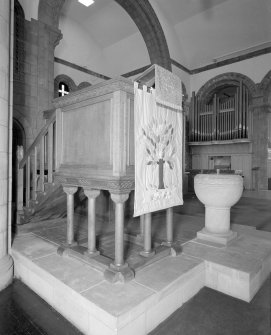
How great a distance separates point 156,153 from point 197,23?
1015cm

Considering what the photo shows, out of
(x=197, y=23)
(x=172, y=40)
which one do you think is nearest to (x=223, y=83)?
(x=197, y=23)

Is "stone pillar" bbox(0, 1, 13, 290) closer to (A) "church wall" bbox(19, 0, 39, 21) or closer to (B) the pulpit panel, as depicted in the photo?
(B) the pulpit panel

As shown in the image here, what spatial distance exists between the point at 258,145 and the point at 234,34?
15.0 feet

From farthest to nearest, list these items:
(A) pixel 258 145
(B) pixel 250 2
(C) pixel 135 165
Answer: (A) pixel 258 145 → (B) pixel 250 2 → (C) pixel 135 165

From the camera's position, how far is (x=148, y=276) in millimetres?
2139

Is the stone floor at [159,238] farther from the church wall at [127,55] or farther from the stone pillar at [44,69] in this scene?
the church wall at [127,55]

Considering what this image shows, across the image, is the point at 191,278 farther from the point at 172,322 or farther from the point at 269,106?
the point at 269,106

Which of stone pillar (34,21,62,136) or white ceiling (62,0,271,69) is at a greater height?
white ceiling (62,0,271,69)

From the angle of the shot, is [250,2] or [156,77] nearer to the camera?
[156,77]

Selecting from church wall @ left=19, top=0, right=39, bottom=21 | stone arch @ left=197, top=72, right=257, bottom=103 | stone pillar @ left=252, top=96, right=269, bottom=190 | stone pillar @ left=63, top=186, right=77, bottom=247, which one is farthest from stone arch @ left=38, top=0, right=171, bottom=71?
stone pillar @ left=63, top=186, right=77, bottom=247

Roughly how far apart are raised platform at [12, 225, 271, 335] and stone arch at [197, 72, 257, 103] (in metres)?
9.10

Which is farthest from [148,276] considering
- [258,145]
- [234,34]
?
[234,34]

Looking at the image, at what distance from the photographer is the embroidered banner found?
6.97ft

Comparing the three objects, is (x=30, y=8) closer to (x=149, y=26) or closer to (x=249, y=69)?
(x=149, y=26)
